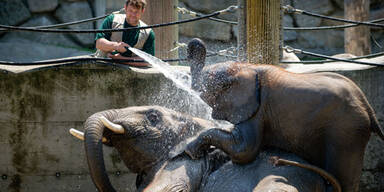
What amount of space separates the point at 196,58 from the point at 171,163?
0.57 metres

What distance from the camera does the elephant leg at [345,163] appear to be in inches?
99.0

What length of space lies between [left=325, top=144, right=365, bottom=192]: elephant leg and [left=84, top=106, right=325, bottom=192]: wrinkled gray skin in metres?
0.10

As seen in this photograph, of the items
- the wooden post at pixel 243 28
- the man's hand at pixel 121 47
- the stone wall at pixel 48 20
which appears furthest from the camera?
the stone wall at pixel 48 20

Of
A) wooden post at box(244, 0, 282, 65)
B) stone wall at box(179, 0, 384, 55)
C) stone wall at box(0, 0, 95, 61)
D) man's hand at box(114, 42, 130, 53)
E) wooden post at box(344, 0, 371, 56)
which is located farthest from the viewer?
stone wall at box(179, 0, 384, 55)

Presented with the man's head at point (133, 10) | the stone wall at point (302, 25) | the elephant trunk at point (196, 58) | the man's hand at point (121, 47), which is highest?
the man's head at point (133, 10)

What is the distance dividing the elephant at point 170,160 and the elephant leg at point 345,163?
0.09 meters

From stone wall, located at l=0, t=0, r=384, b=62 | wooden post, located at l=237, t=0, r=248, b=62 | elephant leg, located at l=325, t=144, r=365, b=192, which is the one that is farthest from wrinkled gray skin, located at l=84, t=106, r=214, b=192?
stone wall, located at l=0, t=0, r=384, b=62

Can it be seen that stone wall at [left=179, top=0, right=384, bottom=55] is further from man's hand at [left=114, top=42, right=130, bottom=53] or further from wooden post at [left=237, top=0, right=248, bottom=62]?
wooden post at [left=237, top=0, right=248, bottom=62]

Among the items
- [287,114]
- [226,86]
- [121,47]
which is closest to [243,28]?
[121,47]

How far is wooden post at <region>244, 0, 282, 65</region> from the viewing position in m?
4.02

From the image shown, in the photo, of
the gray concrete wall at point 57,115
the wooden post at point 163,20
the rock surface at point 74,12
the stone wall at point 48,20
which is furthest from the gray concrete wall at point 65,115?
the rock surface at point 74,12

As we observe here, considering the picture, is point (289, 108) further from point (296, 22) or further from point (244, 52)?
point (296, 22)

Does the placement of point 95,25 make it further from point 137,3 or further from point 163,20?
point 137,3

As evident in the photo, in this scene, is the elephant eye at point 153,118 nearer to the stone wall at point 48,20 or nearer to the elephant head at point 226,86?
the elephant head at point 226,86
